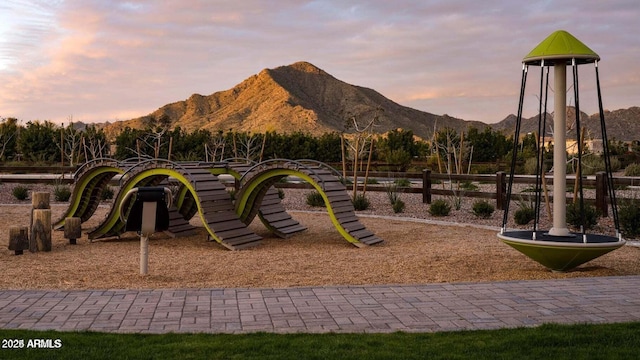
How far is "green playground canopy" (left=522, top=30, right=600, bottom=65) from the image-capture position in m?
7.60

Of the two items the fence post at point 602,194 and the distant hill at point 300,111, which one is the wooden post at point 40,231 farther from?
the distant hill at point 300,111

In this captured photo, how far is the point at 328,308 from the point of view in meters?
5.80

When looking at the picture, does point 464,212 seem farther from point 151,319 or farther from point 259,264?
point 151,319

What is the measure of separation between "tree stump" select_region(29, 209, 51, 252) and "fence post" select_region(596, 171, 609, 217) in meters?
10.2

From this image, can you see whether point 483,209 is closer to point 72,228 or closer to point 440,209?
point 440,209

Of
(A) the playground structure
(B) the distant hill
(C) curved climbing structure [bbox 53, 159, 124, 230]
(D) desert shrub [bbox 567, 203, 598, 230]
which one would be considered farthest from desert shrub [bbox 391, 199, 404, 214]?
(B) the distant hill

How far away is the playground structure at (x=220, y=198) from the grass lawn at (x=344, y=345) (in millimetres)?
5090

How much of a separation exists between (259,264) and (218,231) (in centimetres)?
174

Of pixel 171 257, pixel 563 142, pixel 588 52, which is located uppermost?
pixel 588 52

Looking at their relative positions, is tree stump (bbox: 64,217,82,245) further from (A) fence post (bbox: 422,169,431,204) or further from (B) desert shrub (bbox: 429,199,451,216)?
(A) fence post (bbox: 422,169,431,204)

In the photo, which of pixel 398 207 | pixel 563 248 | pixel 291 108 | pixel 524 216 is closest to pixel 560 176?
pixel 563 248

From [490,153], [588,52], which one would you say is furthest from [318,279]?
[490,153]

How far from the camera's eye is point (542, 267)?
8156mm

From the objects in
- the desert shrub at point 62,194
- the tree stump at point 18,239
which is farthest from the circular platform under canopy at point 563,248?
the desert shrub at point 62,194
